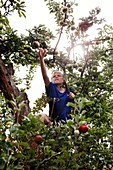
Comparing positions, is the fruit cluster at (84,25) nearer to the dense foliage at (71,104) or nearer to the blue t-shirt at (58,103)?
the dense foliage at (71,104)

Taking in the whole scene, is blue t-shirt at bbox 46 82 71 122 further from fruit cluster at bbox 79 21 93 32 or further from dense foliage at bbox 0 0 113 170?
fruit cluster at bbox 79 21 93 32

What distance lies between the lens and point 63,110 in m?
3.55

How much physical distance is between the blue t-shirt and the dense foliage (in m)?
0.19

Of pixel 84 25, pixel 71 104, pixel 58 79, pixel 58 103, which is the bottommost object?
pixel 71 104

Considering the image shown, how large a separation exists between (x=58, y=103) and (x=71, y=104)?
1491 millimetres

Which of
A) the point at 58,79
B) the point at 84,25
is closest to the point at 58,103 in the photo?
the point at 58,79

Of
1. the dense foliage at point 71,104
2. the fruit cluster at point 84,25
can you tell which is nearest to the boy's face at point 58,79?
the dense foliage at point 71,104

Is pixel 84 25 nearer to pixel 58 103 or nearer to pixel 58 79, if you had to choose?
pixel 58 79

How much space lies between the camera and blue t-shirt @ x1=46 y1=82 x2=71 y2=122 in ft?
11.4

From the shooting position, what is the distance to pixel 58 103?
367 cm

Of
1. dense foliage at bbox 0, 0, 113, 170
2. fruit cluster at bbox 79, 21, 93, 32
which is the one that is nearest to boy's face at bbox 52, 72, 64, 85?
dense foliage at bbox 0, 0, 113, 170

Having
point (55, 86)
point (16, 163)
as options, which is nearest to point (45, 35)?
point (55, 86)

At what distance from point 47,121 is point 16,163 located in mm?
1162

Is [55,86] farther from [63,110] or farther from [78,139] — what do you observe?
[78,139]
